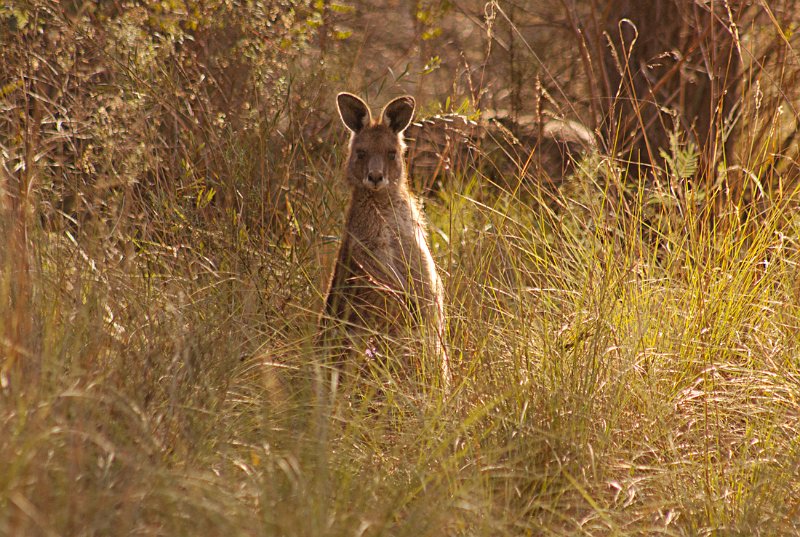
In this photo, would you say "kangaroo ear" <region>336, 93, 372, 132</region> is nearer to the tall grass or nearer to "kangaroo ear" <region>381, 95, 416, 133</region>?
"kangaroo ear" <region>381, 95, 416, 133</region>

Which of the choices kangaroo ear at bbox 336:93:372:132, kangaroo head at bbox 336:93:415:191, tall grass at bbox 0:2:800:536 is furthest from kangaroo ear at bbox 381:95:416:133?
tall grass at bbox 0:2:800:536

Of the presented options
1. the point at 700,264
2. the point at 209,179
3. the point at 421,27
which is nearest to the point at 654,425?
the point at 700,264

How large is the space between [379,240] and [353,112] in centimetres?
81

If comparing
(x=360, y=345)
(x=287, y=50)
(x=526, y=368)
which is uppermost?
(x=287, y=50)

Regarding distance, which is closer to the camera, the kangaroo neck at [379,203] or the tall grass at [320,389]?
the tall grass at [320,389]

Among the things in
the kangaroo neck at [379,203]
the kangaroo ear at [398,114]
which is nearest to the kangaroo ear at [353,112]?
the kangaroo ear at [398,114]

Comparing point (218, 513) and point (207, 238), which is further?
point (207, 238)

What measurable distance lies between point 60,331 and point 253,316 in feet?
3.68

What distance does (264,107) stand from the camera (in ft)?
17.8

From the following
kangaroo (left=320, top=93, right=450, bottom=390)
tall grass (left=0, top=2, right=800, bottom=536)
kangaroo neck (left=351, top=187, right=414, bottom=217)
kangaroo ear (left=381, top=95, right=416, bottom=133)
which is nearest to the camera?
tall grass (left=0, top=2, right=800, bottom=536)

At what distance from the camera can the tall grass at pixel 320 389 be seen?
2.72 meters

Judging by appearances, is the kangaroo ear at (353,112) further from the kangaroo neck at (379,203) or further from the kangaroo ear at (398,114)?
the kangaroo neck at (379,203)

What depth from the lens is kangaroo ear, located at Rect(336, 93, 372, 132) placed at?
5504 mm

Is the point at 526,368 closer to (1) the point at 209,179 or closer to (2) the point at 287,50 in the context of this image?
(1) the point at 209,179
